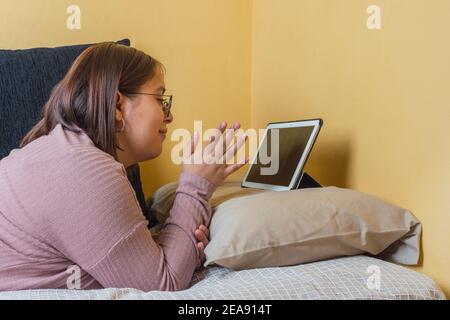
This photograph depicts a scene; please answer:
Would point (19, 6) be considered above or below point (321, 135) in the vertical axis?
above

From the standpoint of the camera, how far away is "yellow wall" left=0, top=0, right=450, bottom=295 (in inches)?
37.6

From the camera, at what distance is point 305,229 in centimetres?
93

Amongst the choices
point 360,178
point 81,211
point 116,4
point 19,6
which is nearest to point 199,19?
point 116,4

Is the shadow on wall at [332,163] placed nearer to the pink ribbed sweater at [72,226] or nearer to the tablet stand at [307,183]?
the tablet stand at [307,183]

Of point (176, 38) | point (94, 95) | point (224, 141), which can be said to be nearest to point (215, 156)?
point (224, 141)

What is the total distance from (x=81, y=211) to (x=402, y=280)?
560 mm

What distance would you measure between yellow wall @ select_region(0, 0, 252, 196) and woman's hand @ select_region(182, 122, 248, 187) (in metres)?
0.68

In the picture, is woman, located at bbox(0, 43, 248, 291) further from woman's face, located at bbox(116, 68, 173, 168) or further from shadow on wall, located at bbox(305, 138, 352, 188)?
shadow on wall, located at bbox(305, 138, 352, 188)

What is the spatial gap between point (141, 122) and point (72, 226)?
31 centimetres

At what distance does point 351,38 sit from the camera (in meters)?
1.22

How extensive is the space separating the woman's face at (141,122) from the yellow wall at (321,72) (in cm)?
48

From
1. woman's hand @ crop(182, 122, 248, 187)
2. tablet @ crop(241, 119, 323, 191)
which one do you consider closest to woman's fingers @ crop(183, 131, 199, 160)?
woman's hand @ crop(182, 122, 248, 187)
